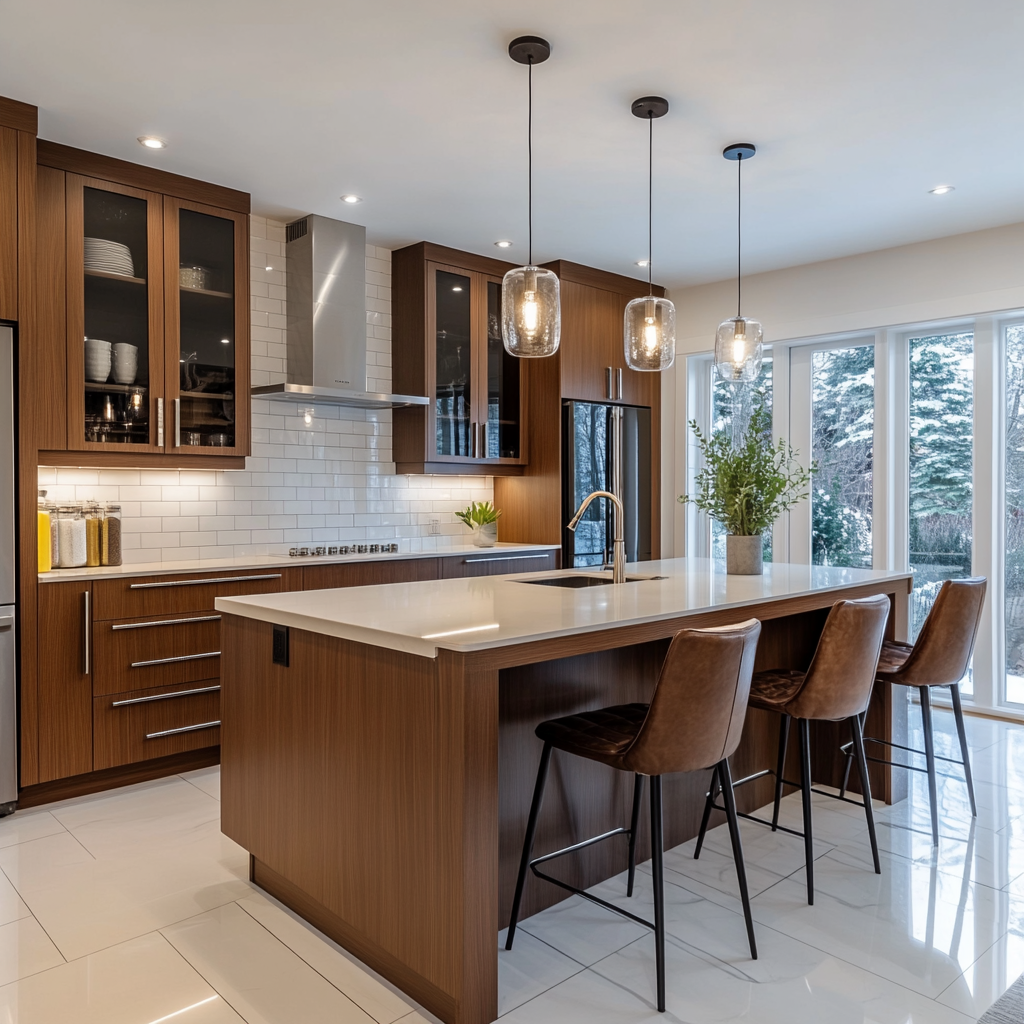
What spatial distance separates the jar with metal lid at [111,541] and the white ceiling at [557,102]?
5.36 ft

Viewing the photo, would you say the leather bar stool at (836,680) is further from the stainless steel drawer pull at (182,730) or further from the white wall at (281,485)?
the white wall at (281,485)

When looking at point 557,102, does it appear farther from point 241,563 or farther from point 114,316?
point 241,563

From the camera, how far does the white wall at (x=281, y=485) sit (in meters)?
4.12

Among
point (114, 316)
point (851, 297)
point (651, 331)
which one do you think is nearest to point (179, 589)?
point (114, 316)

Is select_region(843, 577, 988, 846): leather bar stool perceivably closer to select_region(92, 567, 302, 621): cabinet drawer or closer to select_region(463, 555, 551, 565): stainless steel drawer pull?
select_region(463, 555, 551, 565): stainless steel drawer pull

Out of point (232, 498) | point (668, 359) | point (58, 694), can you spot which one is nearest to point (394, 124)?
point (668, 359)

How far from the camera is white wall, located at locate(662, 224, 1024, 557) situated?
4.59 metres

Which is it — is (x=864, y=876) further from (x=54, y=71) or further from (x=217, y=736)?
(x=54, y=71)

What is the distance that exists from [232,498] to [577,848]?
9.34 ft

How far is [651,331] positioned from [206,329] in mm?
2235

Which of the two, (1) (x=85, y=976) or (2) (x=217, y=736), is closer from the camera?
(1) (x=85, y=976)

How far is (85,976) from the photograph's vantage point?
2127mm

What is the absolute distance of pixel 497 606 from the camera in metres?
2.41

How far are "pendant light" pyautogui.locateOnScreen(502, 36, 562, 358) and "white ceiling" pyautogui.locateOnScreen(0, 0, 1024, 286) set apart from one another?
7 cm
